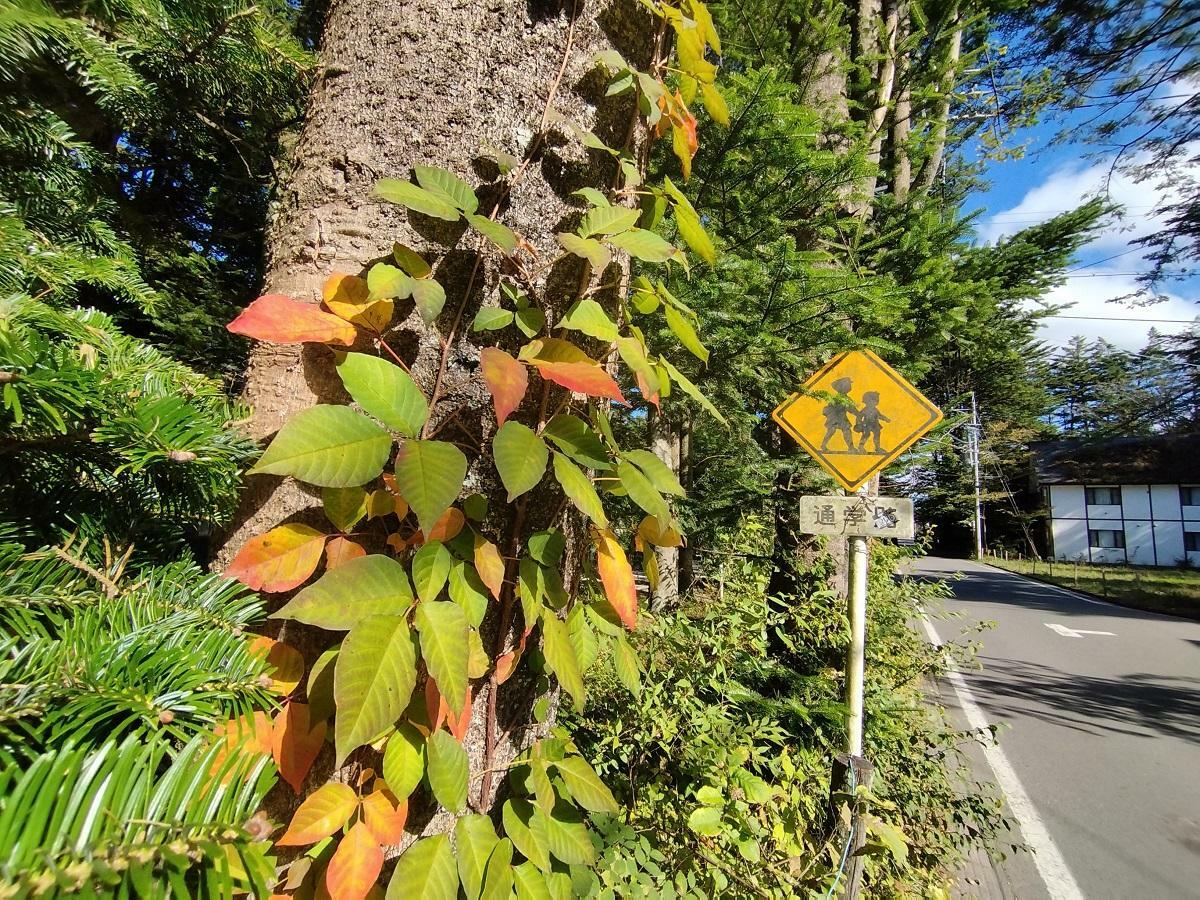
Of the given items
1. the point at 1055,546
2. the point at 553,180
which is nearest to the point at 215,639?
the point at 553,180

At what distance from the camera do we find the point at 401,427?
0.62 m

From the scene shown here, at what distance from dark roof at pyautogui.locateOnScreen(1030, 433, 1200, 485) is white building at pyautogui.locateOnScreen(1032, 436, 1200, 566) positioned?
0.04 metres

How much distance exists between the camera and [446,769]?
0.64 meters

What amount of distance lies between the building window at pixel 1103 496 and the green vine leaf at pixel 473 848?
43.7 meters

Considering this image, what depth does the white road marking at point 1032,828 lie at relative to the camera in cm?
314

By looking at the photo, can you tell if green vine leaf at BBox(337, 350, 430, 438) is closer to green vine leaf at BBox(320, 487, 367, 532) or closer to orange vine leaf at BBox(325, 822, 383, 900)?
green vine leaf at BBox(320, 487, 367, 532)

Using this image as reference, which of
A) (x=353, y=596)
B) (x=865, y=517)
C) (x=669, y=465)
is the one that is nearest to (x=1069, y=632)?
(x=669, y=465)

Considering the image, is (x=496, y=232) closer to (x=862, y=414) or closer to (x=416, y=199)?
(x=416, y=199)

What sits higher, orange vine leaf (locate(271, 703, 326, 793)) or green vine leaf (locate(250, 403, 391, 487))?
green vine leaf (locate(250, 403, 391, 487))

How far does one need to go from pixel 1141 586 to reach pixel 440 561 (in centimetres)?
2702

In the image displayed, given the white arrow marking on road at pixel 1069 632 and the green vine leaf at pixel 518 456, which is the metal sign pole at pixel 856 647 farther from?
the white arrow marking on road at pixel 1069 632

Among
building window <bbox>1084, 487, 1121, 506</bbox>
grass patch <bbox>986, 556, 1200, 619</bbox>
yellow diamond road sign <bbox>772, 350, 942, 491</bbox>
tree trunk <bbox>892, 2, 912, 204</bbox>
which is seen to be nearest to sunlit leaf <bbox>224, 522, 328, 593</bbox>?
yellow diamond road sign <bbox>772, 350, 942, 491</bbox>

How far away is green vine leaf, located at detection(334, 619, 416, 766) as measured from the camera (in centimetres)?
53

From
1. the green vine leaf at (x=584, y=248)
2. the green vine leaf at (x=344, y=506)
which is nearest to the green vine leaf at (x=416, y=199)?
the green vine leaf at (x=584, y=248)
